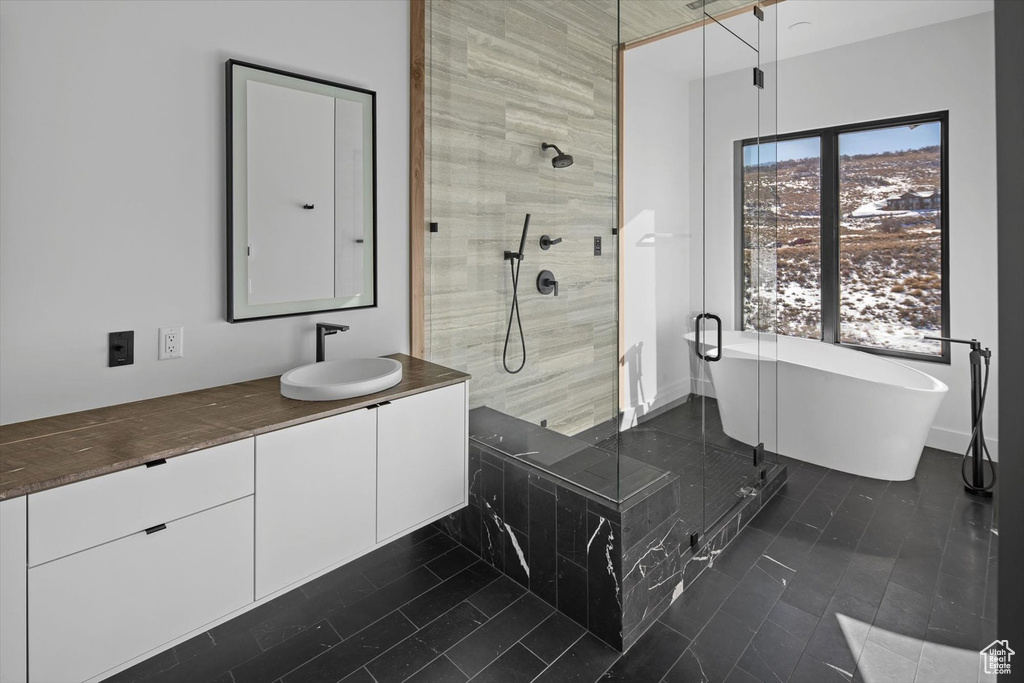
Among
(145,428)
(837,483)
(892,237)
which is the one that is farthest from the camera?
(892,237)

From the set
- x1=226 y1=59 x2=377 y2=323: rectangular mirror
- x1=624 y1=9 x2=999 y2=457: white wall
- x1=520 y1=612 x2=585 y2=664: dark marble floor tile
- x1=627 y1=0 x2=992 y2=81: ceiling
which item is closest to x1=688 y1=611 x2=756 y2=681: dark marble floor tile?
x1=520 y1=612 x2=585 y2=664: dark marble floor tile

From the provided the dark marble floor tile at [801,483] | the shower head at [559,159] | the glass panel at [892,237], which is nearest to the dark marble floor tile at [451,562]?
the shower head at [559,159]

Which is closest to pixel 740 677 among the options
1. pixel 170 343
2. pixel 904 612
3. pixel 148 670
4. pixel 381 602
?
pixel 904 612

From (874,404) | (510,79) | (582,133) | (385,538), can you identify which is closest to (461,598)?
(385,538)

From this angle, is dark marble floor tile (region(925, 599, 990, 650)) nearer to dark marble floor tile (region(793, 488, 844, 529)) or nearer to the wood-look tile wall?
dark marble floor tile (region(793, 488, 844, 529))

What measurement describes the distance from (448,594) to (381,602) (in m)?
0.27

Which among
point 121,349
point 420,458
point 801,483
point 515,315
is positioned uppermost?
point 515,315

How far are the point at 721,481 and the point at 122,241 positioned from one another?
8.48ft

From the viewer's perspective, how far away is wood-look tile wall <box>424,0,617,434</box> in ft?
6.45

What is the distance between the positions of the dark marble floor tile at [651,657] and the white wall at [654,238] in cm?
76

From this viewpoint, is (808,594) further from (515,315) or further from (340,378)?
(340,378)

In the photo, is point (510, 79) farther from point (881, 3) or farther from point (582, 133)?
point (881, 3)

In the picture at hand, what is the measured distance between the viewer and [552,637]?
6.45 ft

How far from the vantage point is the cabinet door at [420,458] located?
198 cm
